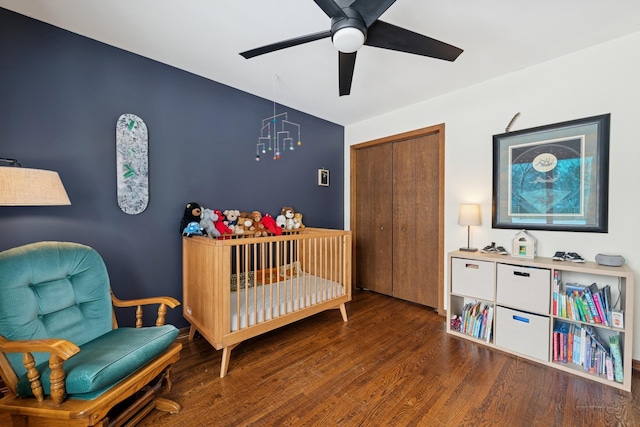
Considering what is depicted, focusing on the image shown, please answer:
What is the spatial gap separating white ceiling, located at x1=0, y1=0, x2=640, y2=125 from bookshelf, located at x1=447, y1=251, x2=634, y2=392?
1673 millimetres

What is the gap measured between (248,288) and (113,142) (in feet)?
5.25

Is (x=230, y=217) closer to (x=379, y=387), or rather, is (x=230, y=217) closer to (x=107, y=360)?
(x=107, y=360)

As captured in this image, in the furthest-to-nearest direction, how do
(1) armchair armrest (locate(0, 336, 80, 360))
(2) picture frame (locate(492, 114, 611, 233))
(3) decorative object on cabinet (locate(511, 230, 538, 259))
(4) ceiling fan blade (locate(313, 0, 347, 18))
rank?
(3) decorative object on cabinet (locate(511, 230, 538, 259)) → (2) picture frame (locate(492, 114, 611, 233)) → (4) ceiling fan blade (locate(313, 0, 347, 18)) → (1) armchair armrest (locate(0, 336, 80, 360))

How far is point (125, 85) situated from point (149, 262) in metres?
1.47

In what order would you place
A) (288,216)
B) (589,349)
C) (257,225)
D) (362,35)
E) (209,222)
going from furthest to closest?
(288,216) < (257,225) < (209,222) < (589,349) < (362,35)

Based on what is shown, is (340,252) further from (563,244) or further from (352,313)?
(563,244)

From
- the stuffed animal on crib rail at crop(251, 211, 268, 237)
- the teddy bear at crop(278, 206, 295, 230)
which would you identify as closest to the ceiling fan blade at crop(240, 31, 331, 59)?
the stuffed animal on crib rail at crop(251, 211, 268, 237)

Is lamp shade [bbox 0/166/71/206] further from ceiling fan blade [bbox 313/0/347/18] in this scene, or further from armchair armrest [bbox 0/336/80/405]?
ceiling fan blade [bbox 313/0/347/18]

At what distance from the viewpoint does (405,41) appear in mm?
1419

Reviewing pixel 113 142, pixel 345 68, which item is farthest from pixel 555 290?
pixel 113 142

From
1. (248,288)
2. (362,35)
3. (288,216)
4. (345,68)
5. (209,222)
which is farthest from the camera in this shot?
(288,216)

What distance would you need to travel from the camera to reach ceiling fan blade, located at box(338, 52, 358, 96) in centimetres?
153

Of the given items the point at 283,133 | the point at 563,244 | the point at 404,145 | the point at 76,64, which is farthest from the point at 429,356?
the point at 76,64

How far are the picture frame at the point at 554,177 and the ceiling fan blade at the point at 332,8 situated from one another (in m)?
2.01
